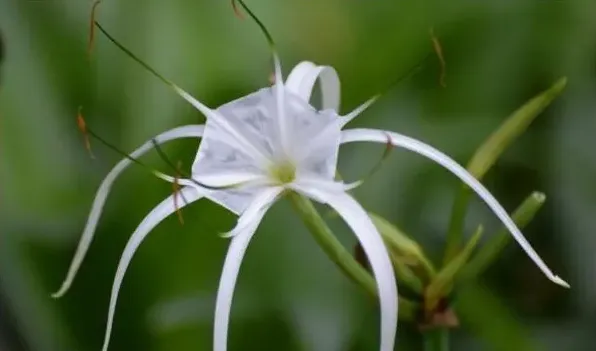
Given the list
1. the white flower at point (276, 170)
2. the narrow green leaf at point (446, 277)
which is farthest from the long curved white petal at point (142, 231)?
the narrow green leaf at point (446, 277)

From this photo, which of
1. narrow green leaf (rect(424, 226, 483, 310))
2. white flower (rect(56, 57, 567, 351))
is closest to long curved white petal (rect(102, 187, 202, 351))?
white flower (rect(56, 57, 567, 351))

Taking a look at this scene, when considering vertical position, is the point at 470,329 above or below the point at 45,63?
below

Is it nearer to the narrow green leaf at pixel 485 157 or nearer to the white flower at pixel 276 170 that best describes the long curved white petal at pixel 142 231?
the white flower at pixel 276 170

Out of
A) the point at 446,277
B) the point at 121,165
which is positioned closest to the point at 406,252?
the point at 446,277

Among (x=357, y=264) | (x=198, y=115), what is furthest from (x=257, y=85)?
(x=357, y=264)

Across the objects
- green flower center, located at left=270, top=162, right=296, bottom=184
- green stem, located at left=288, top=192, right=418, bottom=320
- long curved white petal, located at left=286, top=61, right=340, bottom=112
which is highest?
long curved white petal, located at left=286, top=61, right=340, bottom=112

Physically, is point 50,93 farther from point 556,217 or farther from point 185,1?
point 556,217

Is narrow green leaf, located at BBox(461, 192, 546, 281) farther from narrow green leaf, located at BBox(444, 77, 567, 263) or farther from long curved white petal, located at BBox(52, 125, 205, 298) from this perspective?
long curved white petal, located at BBox(52, 125, 205, 298)
